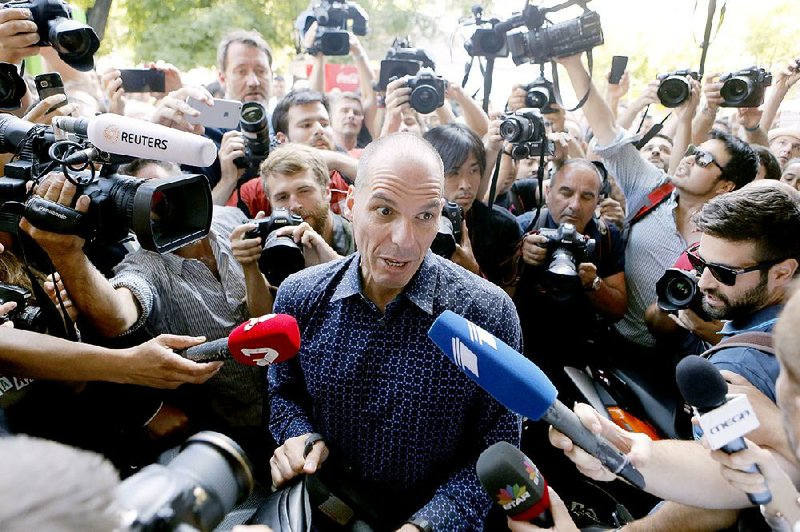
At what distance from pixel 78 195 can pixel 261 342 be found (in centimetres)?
68

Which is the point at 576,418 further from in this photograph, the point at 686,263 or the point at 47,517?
the point at 686,263

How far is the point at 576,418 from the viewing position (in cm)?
108

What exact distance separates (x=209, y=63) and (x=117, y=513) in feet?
35.9

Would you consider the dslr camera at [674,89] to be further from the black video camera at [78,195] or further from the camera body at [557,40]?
the black video camera at [78,195]

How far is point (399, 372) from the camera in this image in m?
1.70

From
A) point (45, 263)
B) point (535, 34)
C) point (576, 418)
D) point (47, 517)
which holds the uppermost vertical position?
point (535, 34)

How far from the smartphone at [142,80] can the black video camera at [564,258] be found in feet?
7.72

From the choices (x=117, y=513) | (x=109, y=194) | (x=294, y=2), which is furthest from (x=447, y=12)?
(x=117, y=513)

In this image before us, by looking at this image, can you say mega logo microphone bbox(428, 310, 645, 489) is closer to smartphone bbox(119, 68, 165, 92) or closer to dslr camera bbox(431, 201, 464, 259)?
dslr camera bbox(431, 201, 464, 259)

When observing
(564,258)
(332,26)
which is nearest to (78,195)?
(564,258)

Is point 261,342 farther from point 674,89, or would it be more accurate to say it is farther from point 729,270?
point 674,89

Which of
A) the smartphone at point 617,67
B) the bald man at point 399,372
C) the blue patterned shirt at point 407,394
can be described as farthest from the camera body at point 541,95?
the blue patterned shirt at point 407,394

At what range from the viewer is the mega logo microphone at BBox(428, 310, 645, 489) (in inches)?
41.1

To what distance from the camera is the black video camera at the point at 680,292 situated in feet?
7.18
